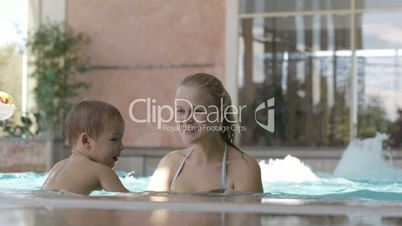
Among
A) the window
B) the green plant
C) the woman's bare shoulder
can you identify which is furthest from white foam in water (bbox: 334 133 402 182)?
the woman's bare shoulder

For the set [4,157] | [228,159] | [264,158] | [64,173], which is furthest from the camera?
[264,158]

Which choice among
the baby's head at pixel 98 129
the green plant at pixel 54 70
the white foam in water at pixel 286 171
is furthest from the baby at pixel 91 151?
the green plant at pixel 54 70

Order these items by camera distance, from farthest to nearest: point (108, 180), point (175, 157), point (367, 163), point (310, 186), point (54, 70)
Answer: point (54, 70)
point (367, 163)
point (310, 186)
point (175, 157)
point (108, 180)

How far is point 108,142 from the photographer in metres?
3.77

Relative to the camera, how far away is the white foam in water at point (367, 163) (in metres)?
10.1

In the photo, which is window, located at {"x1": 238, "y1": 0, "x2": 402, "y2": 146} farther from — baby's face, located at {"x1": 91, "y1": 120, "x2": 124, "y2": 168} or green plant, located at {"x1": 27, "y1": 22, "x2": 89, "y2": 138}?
baby's face, located at {"x1": 91, "y1": 120, "x2": 124, "y2": 168}

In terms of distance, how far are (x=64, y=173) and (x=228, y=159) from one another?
0.84 m

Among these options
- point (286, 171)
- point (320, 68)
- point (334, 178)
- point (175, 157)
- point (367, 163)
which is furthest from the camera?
point (320, 68)

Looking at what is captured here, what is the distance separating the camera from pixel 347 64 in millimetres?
13125

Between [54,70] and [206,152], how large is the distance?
9.68 m

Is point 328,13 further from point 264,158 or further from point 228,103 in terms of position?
point 228,103

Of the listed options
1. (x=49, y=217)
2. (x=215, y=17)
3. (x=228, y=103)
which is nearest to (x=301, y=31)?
(x=215, y=17)

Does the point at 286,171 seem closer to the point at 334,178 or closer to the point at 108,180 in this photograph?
the point at 334,178

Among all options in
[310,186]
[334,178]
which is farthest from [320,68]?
[310,186]
